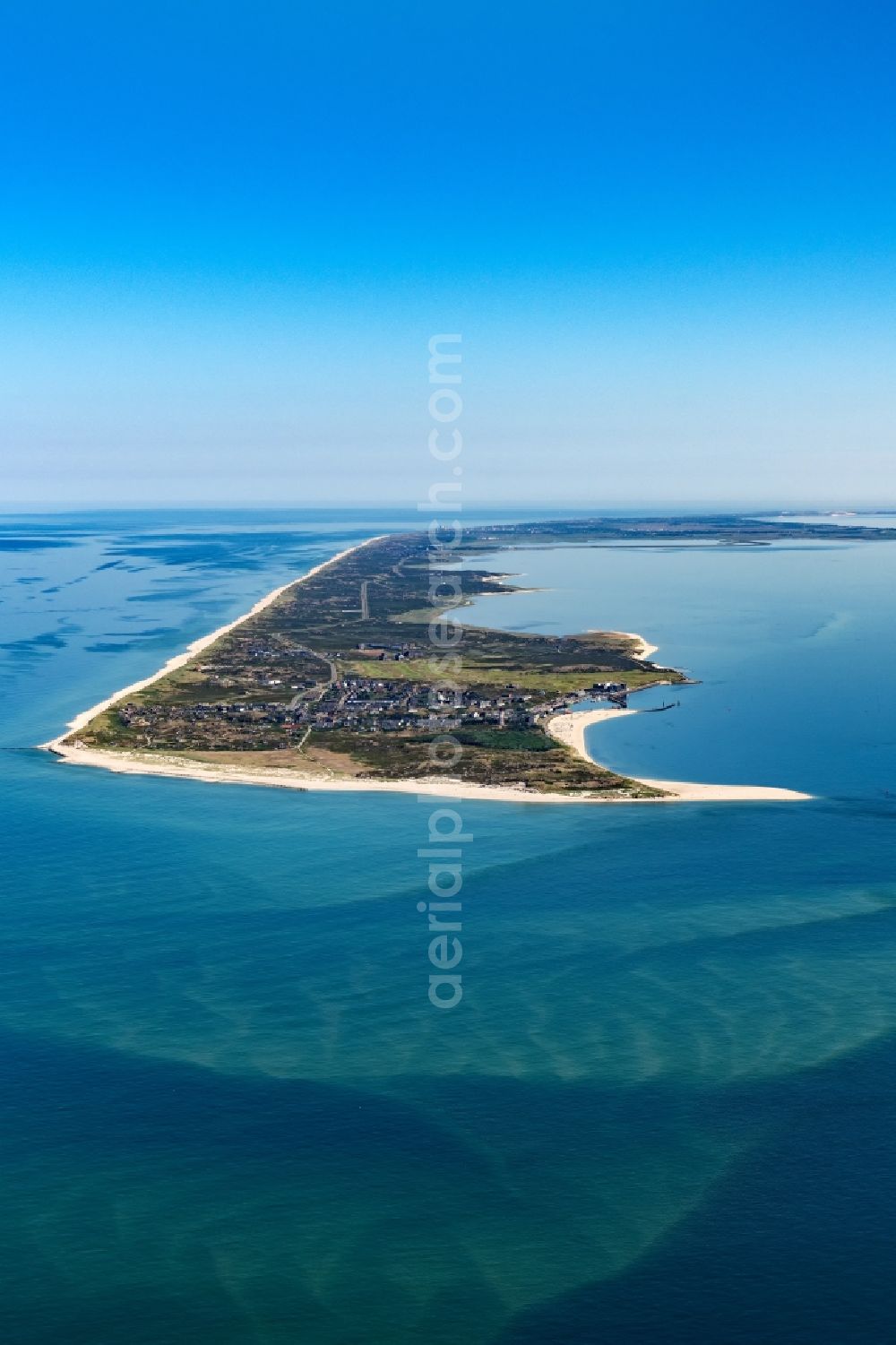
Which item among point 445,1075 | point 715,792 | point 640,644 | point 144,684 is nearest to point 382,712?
point 144,684

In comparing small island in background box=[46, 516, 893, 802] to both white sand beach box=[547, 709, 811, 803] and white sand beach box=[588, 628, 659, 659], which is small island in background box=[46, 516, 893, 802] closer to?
white sand beach box=[547, 709, 811, 803]

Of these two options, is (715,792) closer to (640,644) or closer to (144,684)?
(144,684)

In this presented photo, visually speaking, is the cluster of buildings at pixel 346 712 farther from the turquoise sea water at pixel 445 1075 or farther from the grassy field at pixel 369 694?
the turquoise sea water at pixel 445 1075

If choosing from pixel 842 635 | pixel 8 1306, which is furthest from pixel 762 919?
pixel 842 635

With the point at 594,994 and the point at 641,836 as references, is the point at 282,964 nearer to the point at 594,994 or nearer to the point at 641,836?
the point at 594,994

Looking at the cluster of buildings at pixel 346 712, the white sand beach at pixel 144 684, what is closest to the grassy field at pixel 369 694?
the cluster of buildings at pixel 346 712
